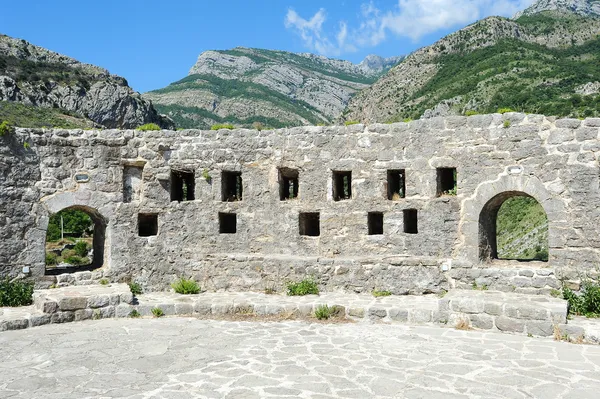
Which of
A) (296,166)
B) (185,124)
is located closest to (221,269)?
(296,166)

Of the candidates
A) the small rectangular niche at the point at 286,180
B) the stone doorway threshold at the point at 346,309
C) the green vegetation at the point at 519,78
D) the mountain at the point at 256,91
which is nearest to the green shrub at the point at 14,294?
the stone doorway threshold at the point at 346,309

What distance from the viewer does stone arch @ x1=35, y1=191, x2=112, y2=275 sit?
12.4m

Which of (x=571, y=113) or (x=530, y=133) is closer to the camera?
(x=530, y=133)

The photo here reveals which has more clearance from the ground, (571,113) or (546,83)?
(546,83)

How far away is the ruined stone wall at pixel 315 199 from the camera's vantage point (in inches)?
417

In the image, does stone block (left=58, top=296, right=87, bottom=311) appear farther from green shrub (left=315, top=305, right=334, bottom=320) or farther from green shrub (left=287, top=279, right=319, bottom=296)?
green shrub (left=315, top=305, right=334, bottom=320)

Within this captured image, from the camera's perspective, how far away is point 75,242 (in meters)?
40.2

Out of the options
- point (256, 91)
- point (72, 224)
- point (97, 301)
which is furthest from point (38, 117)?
point (256, 91)

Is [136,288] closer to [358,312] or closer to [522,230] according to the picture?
[358,312]

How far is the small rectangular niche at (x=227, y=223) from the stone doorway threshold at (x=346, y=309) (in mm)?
2319

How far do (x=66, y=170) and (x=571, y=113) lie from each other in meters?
33.4

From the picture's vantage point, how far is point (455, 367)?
702cm

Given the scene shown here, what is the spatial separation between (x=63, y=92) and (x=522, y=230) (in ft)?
177

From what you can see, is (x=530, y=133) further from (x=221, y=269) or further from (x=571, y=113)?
(x=571, y=113)
